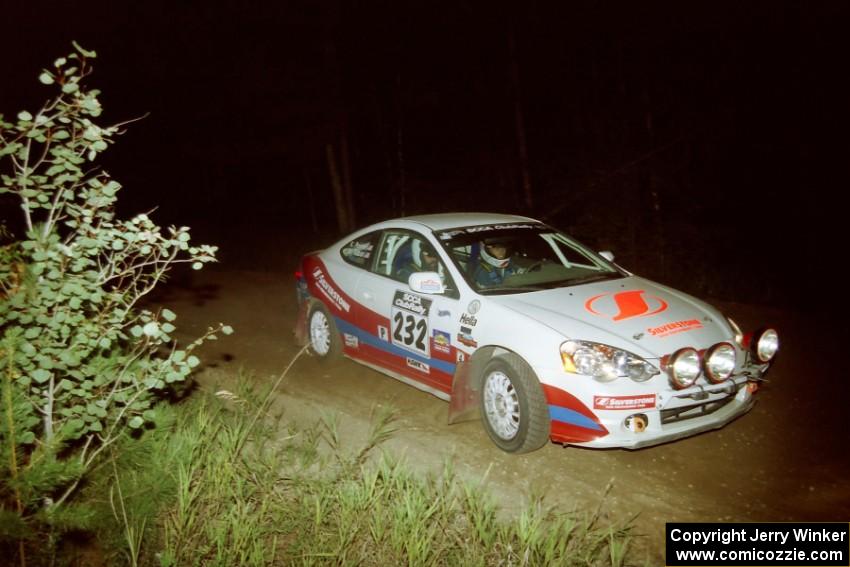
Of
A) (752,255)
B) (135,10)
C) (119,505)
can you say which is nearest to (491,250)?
(119,505)

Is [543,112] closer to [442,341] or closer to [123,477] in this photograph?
[442,341]

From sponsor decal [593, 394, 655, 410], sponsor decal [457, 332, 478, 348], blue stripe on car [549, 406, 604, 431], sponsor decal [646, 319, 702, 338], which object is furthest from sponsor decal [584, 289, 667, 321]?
sponsor decal [457, 332, 478, 348]

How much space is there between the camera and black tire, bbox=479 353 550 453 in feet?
14.9

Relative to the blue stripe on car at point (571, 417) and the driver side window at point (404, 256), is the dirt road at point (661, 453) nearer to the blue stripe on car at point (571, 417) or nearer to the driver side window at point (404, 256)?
the blue stripe on car at point (571, 417)

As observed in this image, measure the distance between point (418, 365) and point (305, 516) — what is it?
2041 millimetres

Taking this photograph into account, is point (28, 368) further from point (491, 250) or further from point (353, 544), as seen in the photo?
point (491, 250)

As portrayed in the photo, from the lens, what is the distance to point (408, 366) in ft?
18.8

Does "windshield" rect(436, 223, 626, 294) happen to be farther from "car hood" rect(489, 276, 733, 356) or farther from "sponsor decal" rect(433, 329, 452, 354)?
"sponsor decal" rect(433, 329, 452, 354)

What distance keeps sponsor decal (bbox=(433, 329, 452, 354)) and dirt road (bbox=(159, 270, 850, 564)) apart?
68 cm

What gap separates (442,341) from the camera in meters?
5.30

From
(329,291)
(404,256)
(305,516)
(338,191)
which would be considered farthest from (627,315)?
(338,191)

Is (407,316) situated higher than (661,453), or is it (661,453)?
(407,316)

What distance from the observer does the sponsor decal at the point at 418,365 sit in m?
5.50

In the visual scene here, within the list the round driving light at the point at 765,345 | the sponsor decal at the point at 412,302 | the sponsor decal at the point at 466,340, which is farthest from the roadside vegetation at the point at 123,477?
the round driving light at the point at 765,345
